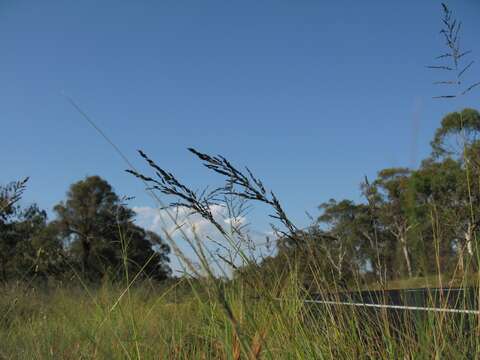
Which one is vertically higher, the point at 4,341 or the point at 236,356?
the point at 236,356

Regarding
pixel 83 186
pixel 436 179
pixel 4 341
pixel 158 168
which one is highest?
pixel 83 186

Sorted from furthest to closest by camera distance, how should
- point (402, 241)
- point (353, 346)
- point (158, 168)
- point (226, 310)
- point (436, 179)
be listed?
point (436, 179) < point (402, 241) < point (353, 346) < point (158, 168) < point (226, 310)

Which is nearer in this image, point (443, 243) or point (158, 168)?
point (158, 168)

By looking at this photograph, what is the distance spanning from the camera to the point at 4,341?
4.34m

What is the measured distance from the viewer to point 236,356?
3.51ft

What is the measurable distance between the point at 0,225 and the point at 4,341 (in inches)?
827

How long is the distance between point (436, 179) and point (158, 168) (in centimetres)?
2870

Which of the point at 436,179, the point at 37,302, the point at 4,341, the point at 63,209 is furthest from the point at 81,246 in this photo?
the point at 4,341

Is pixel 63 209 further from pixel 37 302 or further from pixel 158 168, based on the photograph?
pixel 158 168

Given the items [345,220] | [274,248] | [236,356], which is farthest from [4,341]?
[236,356]

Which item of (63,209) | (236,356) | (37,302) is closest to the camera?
(236,356)

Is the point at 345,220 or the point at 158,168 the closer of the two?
the point at 158,168

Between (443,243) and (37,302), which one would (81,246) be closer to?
(37,302)

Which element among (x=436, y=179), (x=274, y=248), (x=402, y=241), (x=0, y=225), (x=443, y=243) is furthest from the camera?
(x=436, y=179)
